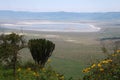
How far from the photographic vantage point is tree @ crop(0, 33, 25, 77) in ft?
28.8

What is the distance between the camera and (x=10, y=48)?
888 cm

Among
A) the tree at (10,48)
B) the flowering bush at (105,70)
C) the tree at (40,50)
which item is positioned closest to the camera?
the flowering bush at (105,70)

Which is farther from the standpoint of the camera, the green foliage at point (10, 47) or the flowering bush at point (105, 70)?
the green foliage at point (10, 47)

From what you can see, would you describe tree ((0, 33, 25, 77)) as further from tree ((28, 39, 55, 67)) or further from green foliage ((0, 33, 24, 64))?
tree ((28, 39, 55, 67))

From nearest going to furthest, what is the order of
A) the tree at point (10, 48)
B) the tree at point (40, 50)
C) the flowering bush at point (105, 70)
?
the flowering bush at point (105, 70), the tree at point (10, 48), the tree at point (40, 50)

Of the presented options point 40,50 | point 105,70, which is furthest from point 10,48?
point 40,50

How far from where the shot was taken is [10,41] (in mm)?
10141

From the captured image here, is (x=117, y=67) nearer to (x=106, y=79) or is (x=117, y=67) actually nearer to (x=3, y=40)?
(x=106, y=79)

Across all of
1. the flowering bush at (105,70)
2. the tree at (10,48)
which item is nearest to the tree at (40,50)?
the tree at (10,48)

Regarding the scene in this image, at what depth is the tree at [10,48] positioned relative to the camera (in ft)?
28.8

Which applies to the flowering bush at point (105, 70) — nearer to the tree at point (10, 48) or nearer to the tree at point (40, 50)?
the tree at point (10, 48)

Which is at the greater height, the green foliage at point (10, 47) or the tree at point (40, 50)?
the green foliage at point (10, 47)

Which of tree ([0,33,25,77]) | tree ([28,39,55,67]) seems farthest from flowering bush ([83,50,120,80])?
tree ([28,39,55,67])

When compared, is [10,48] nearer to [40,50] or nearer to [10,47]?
[10,47]
